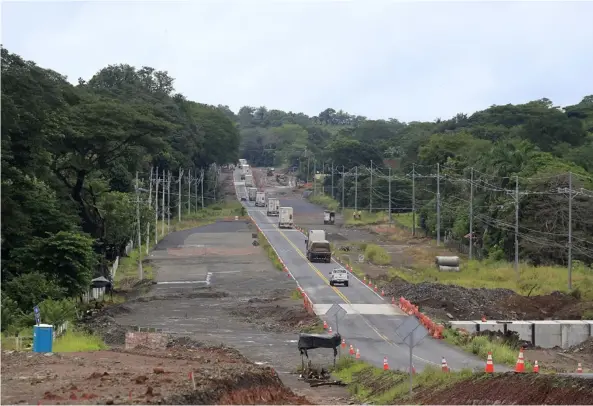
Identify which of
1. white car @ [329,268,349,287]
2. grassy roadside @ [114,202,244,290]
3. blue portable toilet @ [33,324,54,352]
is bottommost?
grassy roadside @ [114,202,244,290]

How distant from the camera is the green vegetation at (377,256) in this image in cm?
8075

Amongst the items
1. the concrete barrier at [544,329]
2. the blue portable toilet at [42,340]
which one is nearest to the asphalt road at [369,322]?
the concrete barrier at [544,329]

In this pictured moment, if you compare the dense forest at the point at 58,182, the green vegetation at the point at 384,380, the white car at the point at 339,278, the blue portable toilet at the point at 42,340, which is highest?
the dense forest at the point at 58,182

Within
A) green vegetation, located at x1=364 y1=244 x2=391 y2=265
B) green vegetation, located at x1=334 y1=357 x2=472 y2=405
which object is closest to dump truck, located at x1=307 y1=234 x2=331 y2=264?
green vegetation, located at x1=364 y1=244 x2=391 y2=265

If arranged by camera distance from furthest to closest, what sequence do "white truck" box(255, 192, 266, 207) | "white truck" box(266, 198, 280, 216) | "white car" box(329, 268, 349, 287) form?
"white truck" box(255, 192, 266, 207) < "white truck" box(266, 198, 280, 216) < "white car" box(329, 268, 349, 287)

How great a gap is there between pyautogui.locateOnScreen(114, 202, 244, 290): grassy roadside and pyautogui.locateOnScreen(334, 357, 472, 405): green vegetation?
36023mm

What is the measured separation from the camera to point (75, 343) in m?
32.2

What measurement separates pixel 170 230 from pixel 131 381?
95.6 metres

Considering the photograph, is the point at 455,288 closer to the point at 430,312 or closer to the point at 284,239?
the point at 430,312

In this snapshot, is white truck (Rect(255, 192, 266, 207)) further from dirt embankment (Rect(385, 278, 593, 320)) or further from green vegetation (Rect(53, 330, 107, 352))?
green vegetation (Rect(53, 330, 107, 352))

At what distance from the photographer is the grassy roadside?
2773 inches

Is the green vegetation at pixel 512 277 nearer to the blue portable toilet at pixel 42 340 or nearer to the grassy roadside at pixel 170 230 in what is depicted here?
the grassy roadside at pixel 170 230

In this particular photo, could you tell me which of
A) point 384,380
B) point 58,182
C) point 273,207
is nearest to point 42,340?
Answer: point 384,380

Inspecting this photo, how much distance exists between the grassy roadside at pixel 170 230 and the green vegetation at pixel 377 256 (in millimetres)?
18818
